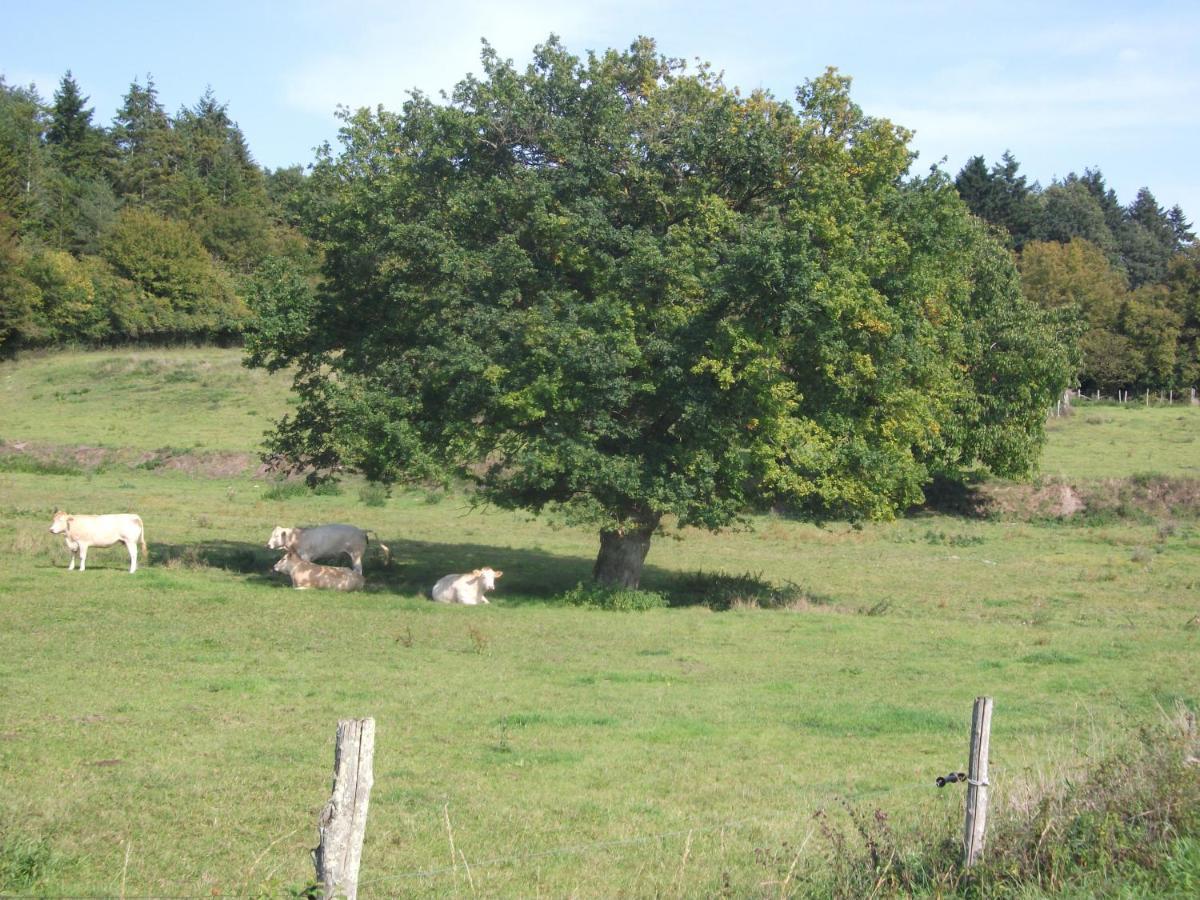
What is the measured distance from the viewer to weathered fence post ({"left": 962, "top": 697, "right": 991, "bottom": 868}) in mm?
6895

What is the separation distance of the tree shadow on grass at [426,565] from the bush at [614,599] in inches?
31.2

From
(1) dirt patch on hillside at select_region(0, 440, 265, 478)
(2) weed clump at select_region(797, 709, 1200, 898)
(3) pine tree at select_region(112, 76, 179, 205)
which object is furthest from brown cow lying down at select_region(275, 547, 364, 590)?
(3) pine tree at select_region(112, 76, 179, 205)

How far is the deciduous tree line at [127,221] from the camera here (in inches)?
3100

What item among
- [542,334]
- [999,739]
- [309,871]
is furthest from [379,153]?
[309,871]

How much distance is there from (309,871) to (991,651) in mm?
14517

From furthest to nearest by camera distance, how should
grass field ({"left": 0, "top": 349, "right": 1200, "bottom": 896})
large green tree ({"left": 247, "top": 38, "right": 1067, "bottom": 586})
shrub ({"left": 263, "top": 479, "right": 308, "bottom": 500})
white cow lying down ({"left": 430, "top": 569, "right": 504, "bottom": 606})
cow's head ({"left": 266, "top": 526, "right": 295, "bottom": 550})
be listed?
shrub ({"left": 263, "top": 479, "right": 308, "bottom": 500}), cow's head ({"left": 266, "top": 526, "right": 295, "bottom": 550}), white cow lying down ({"left": 430, "top": 569, "right": 504, "bottom": 606}), large green tree ({"left": 247, "top": 38, "right": 1067, "bottom": 586}), grass field ({"left": 0, "top": 349, "right": 1200, "bottom": 896})

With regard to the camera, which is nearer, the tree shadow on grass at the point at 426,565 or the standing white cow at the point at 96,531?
the standing white cow at the point at 96,531

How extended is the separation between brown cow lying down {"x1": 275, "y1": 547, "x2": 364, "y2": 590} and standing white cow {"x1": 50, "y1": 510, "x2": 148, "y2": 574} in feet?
10.1

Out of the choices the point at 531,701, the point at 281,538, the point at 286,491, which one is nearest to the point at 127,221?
A: the point at 286,491

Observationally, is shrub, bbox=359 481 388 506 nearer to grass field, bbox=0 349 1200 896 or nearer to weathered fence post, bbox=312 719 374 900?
grass field, bbox=0 349 1200 896

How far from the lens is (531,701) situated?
1519cm

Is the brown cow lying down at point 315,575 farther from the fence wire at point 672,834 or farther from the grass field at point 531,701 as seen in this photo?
the fence wire at point 672,834

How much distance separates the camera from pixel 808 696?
1609cm

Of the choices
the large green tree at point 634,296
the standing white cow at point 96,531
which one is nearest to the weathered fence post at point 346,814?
the large green tree at point 634,296
